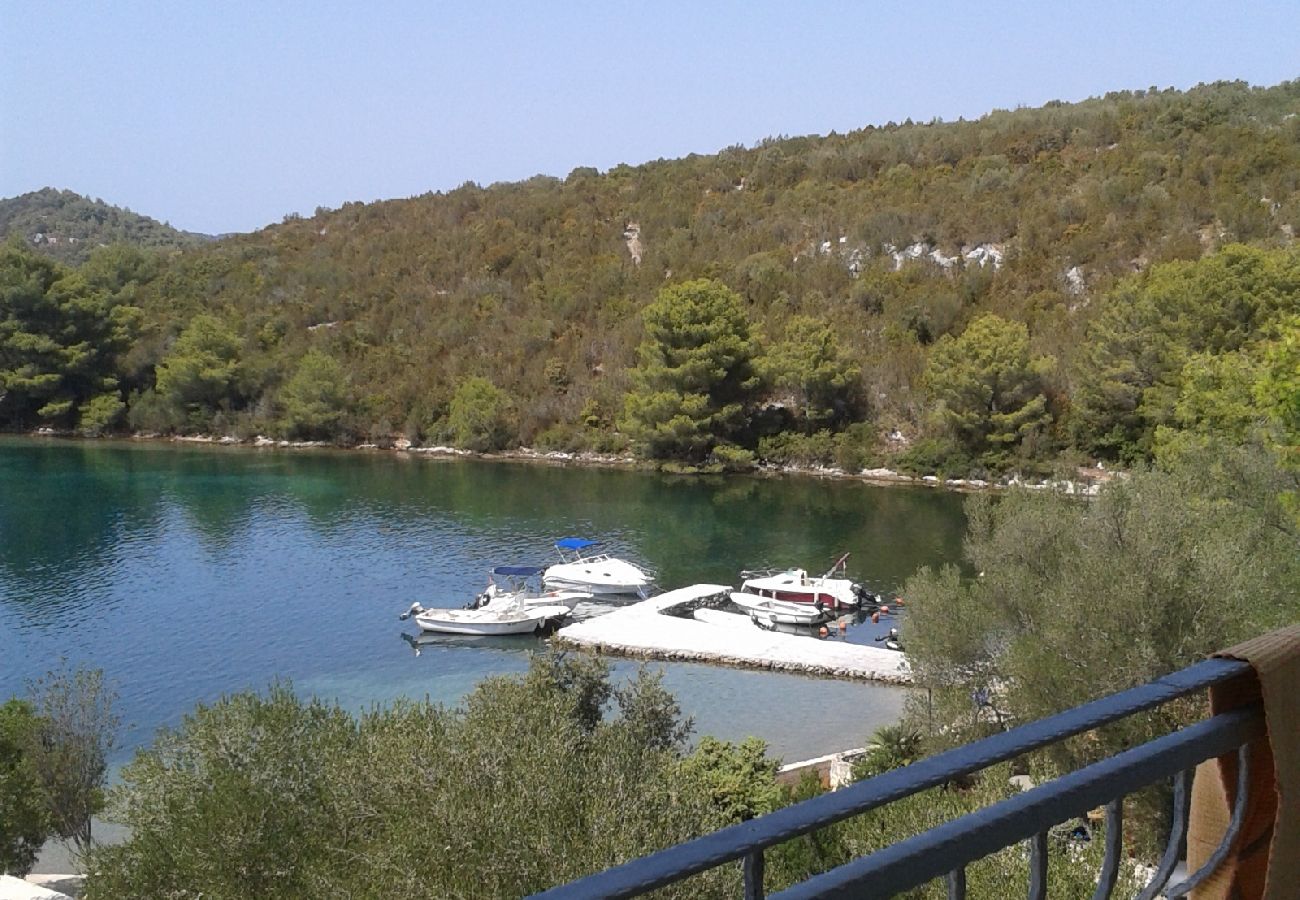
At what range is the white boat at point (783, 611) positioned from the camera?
25844 mm

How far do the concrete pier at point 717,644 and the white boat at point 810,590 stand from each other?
5.29 feet

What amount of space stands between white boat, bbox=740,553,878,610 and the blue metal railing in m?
25.5

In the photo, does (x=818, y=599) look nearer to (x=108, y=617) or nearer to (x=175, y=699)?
(x=175, y=699)

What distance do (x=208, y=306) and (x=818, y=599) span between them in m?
53.6

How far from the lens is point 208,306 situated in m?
66.1

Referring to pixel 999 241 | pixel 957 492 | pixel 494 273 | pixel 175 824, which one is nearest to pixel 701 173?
pixel 494 273

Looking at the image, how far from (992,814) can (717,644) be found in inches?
901

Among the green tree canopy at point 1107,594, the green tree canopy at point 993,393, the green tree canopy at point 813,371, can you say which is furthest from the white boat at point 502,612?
the green tree canopy at point 813,371

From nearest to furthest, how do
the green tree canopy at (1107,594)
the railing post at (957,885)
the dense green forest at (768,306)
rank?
the railing post at (957,885) < the green tree canopy at (1107,594) < the dense green forest at (768,306)

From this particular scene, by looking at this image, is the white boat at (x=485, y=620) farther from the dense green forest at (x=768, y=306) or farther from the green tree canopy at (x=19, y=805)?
the dense green forest at (x=768, y=306)

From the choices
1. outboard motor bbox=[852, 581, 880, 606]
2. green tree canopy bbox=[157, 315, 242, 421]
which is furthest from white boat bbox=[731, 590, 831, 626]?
green tree canopy bbox=[157, 315, 242, 421]

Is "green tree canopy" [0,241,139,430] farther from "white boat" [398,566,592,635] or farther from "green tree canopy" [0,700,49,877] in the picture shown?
"green tree canopy" [0,700,49,877]

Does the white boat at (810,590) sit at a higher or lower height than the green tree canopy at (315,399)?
lower

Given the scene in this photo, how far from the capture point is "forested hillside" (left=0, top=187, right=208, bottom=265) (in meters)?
118
